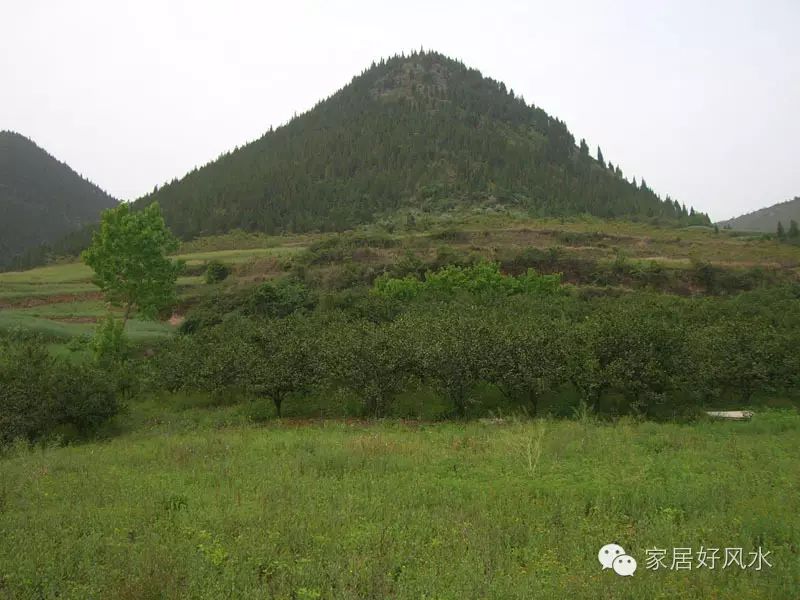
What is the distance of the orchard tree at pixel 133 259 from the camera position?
29.7 meters

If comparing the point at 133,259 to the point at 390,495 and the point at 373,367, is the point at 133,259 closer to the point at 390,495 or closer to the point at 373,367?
the point at 373,367

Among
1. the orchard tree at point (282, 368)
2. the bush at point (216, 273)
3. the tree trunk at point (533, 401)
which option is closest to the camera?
the tree trunk at point (533, 401)

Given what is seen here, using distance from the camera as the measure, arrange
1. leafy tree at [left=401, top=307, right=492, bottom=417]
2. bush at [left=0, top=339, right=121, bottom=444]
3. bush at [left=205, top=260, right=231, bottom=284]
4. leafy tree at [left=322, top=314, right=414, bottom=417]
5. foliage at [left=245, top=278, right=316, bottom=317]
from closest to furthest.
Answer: bush at [left=0, top=339, right=121, bottom=444] < leafy tree at [left=401, top=307, right=492, bottom=417] < leafy tree at [left=322, top=314, right=414, bottom=417] < foliage at [left=245, top=278, right=316, bottom=317] < bush at [left=205, top=260, right=231, bottom=284]

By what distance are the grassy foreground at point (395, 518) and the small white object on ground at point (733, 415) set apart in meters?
5.25

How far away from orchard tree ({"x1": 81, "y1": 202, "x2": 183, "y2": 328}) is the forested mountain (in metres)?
79.4

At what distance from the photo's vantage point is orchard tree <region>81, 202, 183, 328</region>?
29703 millimetres

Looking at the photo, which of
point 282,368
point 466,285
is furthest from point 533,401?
point 466,285

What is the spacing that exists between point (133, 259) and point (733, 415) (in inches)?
1228

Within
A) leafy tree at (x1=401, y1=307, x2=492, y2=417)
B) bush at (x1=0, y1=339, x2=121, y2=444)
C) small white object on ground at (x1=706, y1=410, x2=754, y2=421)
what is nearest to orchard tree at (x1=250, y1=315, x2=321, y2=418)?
leafy tree at (x1=401, y1=307, x2=492, y2=417)

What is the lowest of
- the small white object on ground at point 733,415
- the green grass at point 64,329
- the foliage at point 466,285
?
the small white object on ground at point 733,415

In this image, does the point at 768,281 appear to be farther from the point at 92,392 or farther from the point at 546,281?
the point at 92,392

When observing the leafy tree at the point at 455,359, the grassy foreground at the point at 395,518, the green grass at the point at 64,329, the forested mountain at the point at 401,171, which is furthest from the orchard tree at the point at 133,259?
the forested mountain at the point at 401,171

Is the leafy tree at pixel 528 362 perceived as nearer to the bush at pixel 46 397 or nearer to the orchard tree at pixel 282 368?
the orchard tree at pixel 282 368

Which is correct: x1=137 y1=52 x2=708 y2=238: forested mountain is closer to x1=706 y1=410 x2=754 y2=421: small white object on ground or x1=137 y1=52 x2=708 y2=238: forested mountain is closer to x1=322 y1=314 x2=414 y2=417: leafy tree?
x1=322 y1=314 x2=414 y2=417: leafy tree
